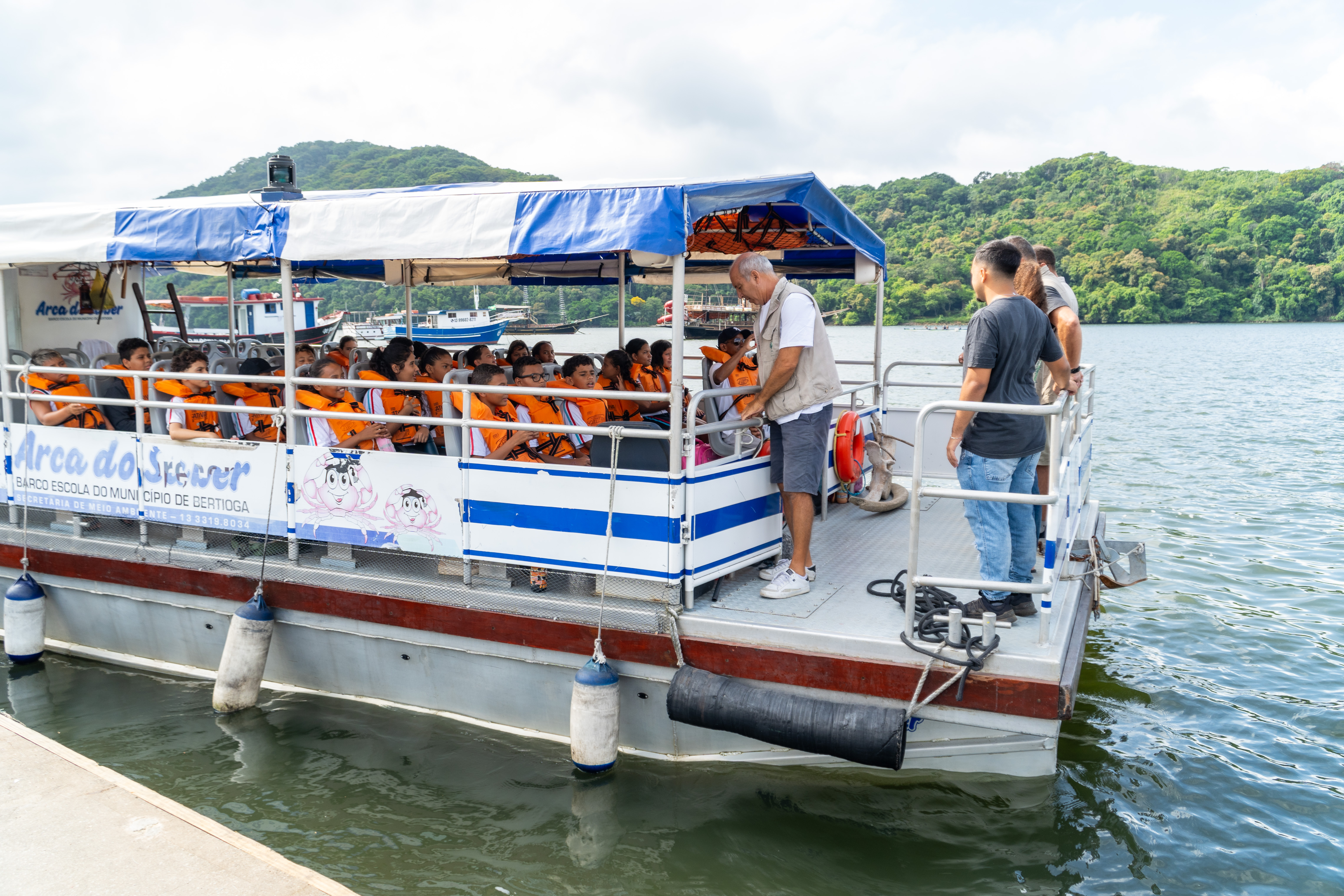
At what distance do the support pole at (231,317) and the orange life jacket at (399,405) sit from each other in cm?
482

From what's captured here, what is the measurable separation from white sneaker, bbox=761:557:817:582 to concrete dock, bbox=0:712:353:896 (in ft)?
8.50

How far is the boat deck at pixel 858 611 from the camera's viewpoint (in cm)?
420

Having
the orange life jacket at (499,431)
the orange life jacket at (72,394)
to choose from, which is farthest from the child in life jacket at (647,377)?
the orange life jacket at (72,394)

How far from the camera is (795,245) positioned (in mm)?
7379

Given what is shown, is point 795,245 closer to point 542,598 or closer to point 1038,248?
point 1038,248

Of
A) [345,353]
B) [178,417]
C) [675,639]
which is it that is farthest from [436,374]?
[675,639]

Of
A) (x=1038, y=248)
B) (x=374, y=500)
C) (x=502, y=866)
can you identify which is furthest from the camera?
(x=1038, y=248)

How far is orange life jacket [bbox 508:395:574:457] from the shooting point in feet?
18.7

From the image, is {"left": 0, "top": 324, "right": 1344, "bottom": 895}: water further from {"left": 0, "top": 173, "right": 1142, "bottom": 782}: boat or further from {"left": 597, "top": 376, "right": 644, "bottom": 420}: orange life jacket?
{"left": 597, "top": 376, "right": 644, "bottom": 420}: orange life jacket

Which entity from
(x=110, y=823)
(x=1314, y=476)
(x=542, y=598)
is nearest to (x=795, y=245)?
(x=542, y=598)

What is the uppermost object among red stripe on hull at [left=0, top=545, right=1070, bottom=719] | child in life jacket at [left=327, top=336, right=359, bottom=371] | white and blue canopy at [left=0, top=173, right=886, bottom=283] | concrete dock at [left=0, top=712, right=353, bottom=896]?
white and blue canopy at [left=0, top=173, right=886, bottom=283]

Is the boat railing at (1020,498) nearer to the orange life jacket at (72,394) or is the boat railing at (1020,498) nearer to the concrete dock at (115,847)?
the concrete dock at (115,847)

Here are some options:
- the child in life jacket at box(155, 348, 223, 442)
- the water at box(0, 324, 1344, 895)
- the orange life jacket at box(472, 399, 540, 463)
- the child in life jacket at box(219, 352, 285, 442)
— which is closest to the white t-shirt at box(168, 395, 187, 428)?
the child in life jacket at box(155, 348, 223, 442)

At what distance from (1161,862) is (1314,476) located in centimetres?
1428
